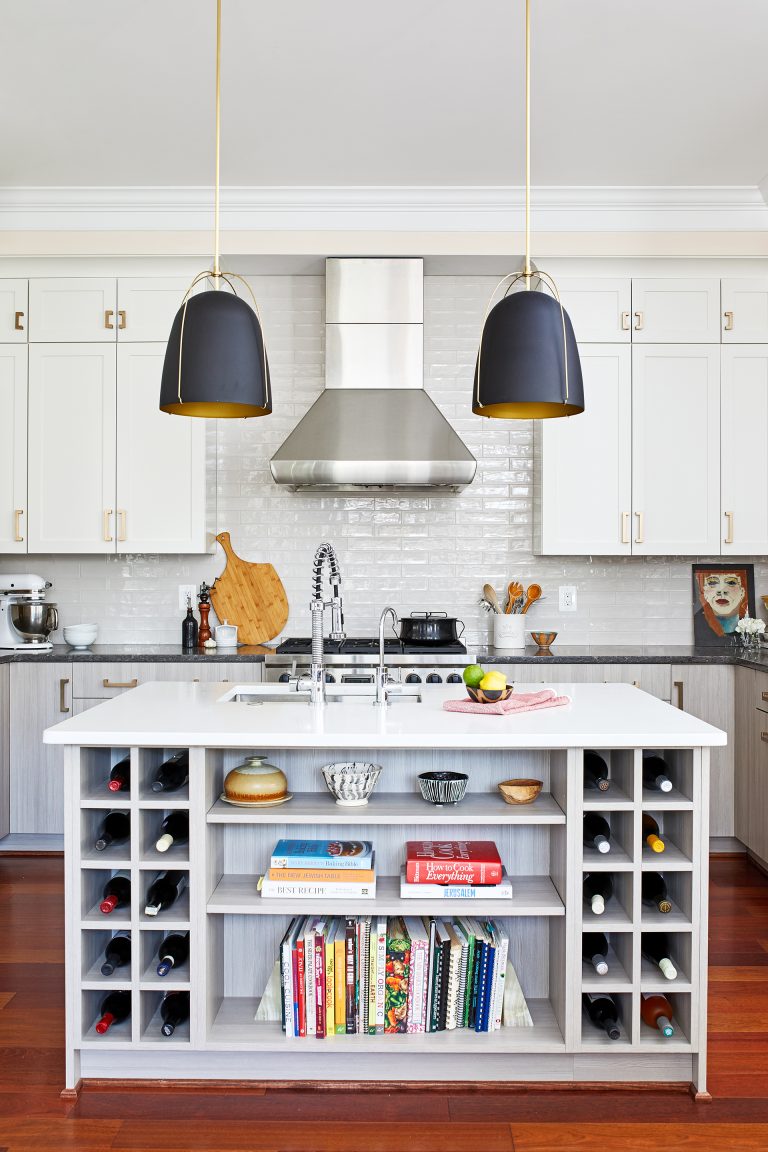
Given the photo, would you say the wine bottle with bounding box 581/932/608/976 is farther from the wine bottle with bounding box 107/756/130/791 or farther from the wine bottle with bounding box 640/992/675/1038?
the wine bottle with bounding box 107/756/130/791

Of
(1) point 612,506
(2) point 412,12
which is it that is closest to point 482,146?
(2) point 412,12

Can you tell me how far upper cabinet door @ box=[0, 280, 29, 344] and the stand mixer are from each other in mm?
1192

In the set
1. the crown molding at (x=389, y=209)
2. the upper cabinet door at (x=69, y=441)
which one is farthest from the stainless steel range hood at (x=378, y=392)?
the upper cabinet door at (x=69, y=441)

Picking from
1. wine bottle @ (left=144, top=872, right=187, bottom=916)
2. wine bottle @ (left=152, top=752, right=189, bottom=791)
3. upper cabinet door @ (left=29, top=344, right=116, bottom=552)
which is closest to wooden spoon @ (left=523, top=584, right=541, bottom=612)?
upper cabinet door @ (left=29, top=344, right=116, bottom=552)

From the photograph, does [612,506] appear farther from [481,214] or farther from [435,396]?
[481,214]

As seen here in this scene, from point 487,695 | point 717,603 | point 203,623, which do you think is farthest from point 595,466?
point 487,695

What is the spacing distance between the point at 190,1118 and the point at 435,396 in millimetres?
3554

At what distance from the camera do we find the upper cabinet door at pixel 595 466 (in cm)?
458

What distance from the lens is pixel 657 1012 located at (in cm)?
235

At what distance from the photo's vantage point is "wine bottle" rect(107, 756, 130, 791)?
2.38 metres

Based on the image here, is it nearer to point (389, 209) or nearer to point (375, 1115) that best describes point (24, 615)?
point (389, 209)

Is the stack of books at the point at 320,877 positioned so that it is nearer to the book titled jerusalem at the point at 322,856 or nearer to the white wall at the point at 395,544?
the book titled jerusalem at the point at 322,856

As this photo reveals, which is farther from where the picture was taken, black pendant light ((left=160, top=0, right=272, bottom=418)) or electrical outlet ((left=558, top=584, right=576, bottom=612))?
electrical outlet ((left=558, top=584, right=576, bottom=612))

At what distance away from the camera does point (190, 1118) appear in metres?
2.26
